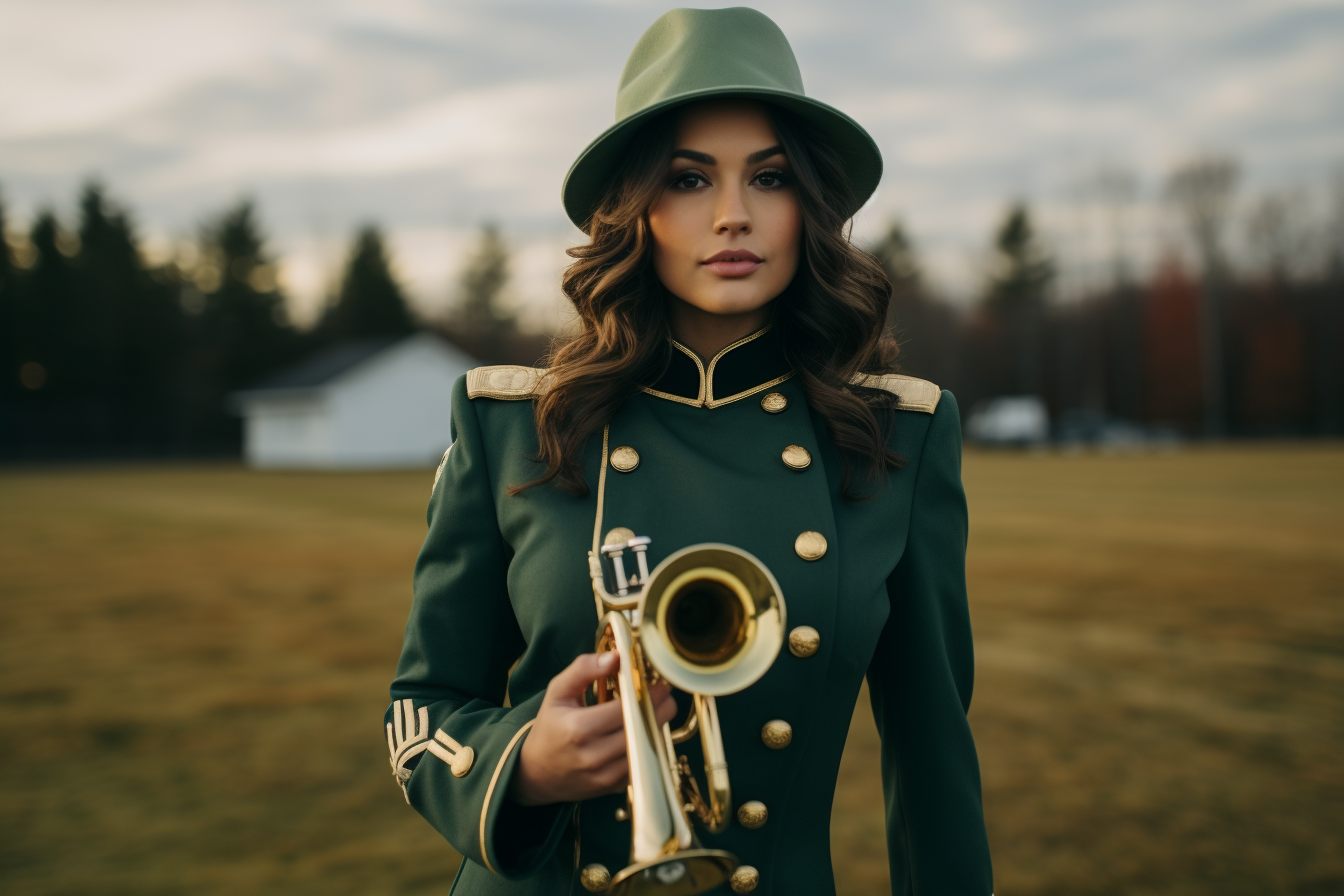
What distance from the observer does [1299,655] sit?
805cm

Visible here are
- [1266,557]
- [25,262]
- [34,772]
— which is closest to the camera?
[34,772]

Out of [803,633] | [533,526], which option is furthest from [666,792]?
[533,526]

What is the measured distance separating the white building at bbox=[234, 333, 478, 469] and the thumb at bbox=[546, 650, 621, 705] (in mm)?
41468

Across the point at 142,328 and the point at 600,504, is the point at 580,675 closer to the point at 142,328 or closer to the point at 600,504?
the point at 600,504

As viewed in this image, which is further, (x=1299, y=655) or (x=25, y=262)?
(x=25, y=262)

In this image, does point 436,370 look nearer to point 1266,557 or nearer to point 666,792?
point 1266,557

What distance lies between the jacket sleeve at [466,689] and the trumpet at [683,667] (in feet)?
1.09

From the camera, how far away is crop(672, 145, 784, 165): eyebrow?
181 centimetres

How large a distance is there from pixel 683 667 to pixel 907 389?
931 mm

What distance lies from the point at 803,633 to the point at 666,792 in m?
0.47

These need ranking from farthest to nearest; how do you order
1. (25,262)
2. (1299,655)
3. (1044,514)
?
1. (25,262)
2. (1044,514)
3. (1299,655)

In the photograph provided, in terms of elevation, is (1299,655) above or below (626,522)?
below

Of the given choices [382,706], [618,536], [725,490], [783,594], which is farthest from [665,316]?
[382,706]

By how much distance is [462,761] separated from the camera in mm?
1694
